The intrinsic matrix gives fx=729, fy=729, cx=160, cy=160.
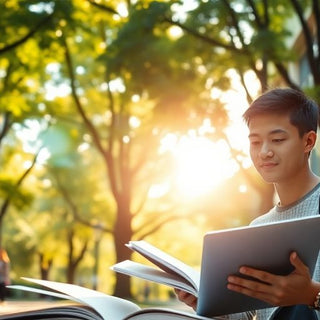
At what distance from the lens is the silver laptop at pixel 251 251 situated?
1885 millimetres

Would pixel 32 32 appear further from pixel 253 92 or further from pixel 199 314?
pixel 199 314

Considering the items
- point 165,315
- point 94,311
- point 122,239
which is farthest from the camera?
point 122,239

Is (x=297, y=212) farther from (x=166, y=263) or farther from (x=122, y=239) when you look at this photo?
(x=122, y=239)

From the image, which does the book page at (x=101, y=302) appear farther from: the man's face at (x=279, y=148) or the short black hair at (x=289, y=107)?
the short black hair at (x=289, y=107)

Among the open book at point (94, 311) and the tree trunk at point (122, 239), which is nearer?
the open book at point (94, 311)

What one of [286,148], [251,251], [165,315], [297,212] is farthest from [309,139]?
[165,315]

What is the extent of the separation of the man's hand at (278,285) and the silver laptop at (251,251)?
2 cm

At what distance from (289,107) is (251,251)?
585mm

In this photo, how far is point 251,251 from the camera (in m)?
1.93

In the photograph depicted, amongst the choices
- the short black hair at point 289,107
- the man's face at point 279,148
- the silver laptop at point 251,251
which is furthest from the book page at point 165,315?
the short black hair at point 289,107

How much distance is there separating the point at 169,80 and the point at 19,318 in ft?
40.4

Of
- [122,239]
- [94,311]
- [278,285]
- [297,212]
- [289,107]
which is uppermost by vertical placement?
[122,239]

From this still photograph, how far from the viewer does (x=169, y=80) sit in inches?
559

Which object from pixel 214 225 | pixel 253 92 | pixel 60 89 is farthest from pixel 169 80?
pixel 214 225
